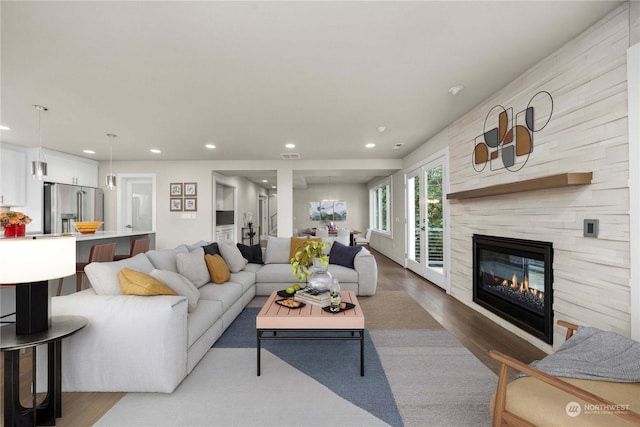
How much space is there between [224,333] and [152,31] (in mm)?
2658

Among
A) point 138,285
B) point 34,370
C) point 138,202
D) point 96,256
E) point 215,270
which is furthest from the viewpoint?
point 138,202

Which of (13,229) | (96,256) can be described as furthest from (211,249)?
(13,229)

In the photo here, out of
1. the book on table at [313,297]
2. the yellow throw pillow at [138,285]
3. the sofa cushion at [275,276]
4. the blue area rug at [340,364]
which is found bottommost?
the blue area rug at [340,364]

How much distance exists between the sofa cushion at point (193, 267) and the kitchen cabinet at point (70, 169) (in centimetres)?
432

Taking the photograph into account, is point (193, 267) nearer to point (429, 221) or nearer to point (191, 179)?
point (429, 221)

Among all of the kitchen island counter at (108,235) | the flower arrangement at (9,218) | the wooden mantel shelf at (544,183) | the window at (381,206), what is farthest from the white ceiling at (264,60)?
the window at (381,206)

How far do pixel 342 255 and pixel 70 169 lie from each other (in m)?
5.91

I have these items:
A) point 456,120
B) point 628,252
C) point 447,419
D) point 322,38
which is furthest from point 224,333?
point 456,120

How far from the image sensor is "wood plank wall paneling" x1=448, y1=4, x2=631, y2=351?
1.90 meters

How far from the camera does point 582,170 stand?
215 centimetres

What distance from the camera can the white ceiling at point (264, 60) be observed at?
1.86 metres

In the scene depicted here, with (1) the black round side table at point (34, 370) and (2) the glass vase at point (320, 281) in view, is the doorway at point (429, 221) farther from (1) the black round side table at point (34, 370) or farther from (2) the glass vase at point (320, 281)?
(1) the black round side table at point (34, 370)

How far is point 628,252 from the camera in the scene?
6.03 feet

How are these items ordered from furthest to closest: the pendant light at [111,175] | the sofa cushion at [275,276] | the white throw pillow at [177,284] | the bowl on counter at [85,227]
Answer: the pendant light at [111,175] < the bowl on counter at [85,227] < the sofa cushion at [275,276] < the white throw pillow at [177,284]
